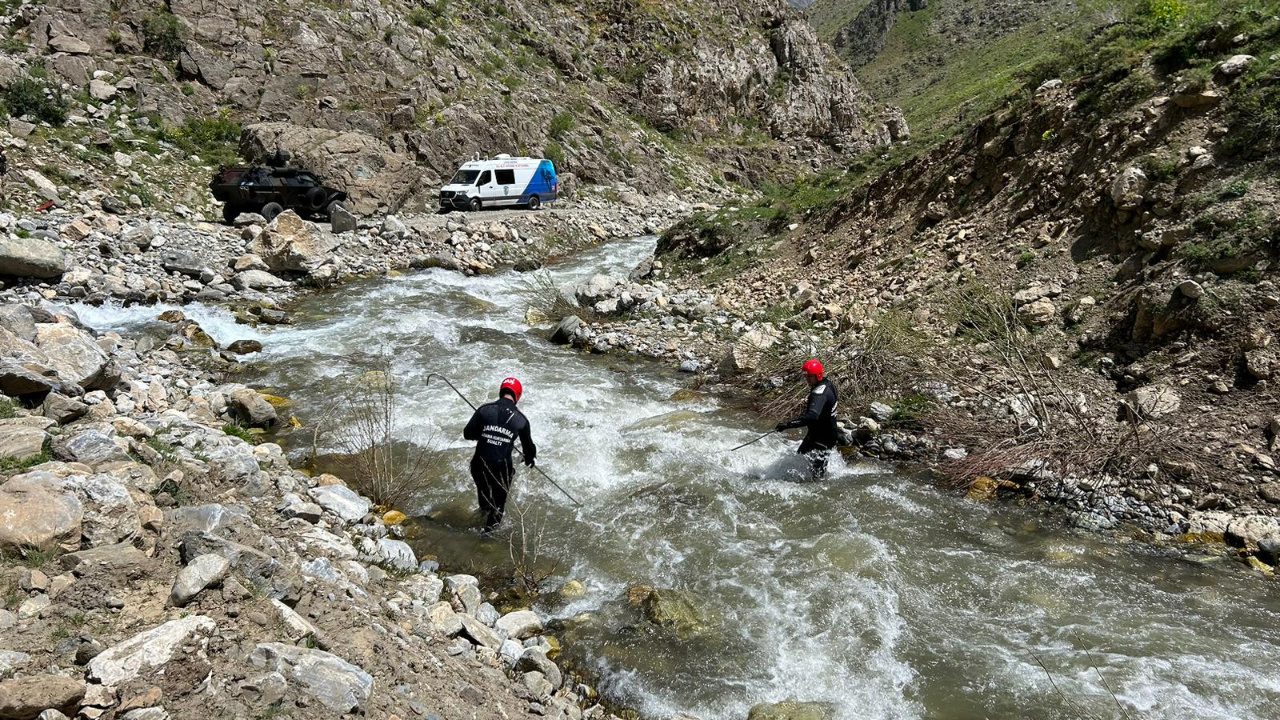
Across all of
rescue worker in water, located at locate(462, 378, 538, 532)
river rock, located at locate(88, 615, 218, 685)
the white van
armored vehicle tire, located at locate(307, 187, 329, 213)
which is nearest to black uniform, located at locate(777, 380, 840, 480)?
rescue worker in water, located at locate(462, 378, 538, 532)

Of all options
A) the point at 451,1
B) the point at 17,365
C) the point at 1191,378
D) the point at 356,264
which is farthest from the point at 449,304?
the point at 451,1

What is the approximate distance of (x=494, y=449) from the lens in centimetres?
636

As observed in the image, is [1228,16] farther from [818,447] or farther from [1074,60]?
[818,447]

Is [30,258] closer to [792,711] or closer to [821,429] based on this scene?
[821,429]

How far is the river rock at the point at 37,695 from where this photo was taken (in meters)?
2.45

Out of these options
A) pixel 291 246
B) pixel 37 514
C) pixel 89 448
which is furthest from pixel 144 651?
pixel 291 246

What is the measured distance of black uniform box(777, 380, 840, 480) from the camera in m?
7.42

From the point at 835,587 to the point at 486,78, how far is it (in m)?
31.9

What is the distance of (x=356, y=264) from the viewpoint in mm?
16781

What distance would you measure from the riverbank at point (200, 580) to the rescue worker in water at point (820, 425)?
3.86 m

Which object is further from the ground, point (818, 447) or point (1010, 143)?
point (1010, 143)

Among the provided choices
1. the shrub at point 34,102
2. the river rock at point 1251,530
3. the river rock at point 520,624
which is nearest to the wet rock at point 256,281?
the shrub at point 34,102

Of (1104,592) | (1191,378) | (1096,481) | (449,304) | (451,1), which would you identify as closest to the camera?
(1104,592)

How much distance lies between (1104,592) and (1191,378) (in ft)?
10.9
